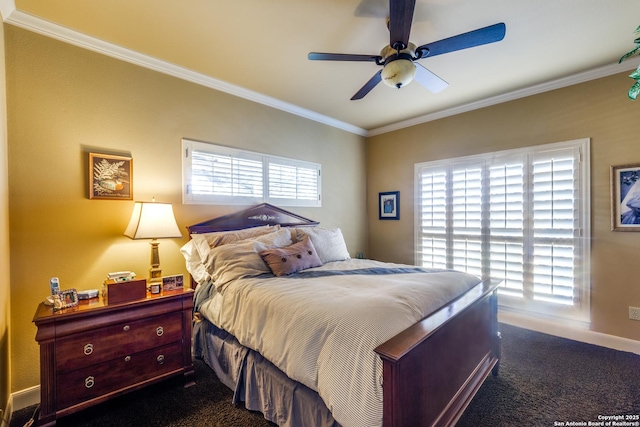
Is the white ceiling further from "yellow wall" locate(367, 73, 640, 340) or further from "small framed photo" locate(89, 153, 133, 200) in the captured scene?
"small framed photo" locate(89, 153, 133, 200)

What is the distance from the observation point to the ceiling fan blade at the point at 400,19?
1.56m

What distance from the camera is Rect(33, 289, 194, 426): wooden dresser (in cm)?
166

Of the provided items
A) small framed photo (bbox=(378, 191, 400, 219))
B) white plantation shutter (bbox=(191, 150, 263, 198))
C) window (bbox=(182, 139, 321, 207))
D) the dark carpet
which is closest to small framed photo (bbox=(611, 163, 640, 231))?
the dark carpet

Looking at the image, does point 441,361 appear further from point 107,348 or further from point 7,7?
point 7,7

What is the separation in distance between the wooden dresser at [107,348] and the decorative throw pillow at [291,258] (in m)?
0.69

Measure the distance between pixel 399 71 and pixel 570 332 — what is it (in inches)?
127

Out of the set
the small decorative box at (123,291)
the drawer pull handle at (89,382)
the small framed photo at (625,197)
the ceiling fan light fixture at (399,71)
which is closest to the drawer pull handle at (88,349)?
the drawer pull handle at (89,382)

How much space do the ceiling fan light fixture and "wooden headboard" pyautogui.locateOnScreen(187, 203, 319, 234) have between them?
1993mm

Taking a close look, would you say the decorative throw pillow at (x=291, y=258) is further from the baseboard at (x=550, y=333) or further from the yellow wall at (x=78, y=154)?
the baseboard at (x=550, y=333)

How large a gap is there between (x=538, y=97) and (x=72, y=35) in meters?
4.54

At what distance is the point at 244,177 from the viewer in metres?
3.26

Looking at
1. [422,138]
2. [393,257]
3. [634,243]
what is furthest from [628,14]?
[393,257]

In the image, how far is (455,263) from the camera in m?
3.81

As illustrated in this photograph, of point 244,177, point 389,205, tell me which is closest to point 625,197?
point 389,205
